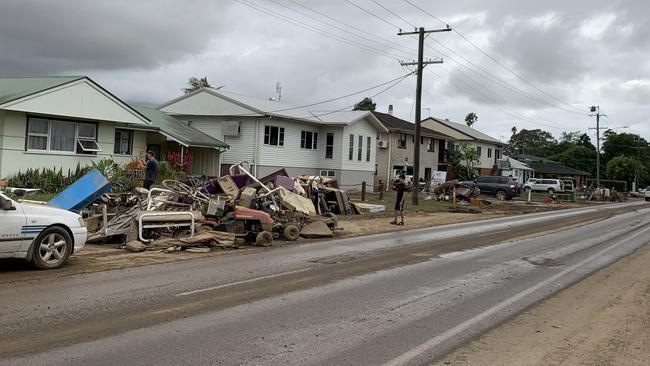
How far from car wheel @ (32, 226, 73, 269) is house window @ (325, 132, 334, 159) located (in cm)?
2951

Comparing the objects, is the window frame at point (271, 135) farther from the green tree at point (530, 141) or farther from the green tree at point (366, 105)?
the green tree at point (530, 141)

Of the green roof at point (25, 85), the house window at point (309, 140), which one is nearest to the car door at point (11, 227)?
the green roof at point (25, 85)

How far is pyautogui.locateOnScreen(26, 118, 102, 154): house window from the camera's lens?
2177 centimetres

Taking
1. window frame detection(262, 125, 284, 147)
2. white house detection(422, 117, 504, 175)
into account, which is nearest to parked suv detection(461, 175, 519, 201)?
window frame detection(262, 125, 284, 147)

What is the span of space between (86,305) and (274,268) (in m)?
3.83

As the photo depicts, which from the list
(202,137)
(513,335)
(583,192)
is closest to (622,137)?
(583,192)

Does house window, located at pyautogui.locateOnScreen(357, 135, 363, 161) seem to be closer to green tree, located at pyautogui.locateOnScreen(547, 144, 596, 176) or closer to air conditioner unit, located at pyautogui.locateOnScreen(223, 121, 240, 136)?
air conditioner unit, located at pyautogui.locateOnScreen(223, 121, 240, 136)

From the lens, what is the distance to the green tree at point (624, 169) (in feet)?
310

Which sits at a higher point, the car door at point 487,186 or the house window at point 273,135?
the house window at point 273,135

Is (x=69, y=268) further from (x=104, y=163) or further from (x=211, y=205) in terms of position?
(x=104, y=163)

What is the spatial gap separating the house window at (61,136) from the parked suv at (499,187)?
26.6 meters

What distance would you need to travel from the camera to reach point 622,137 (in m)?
110

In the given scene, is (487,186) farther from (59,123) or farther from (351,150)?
(59,123)

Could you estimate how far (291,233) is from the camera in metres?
15.1
